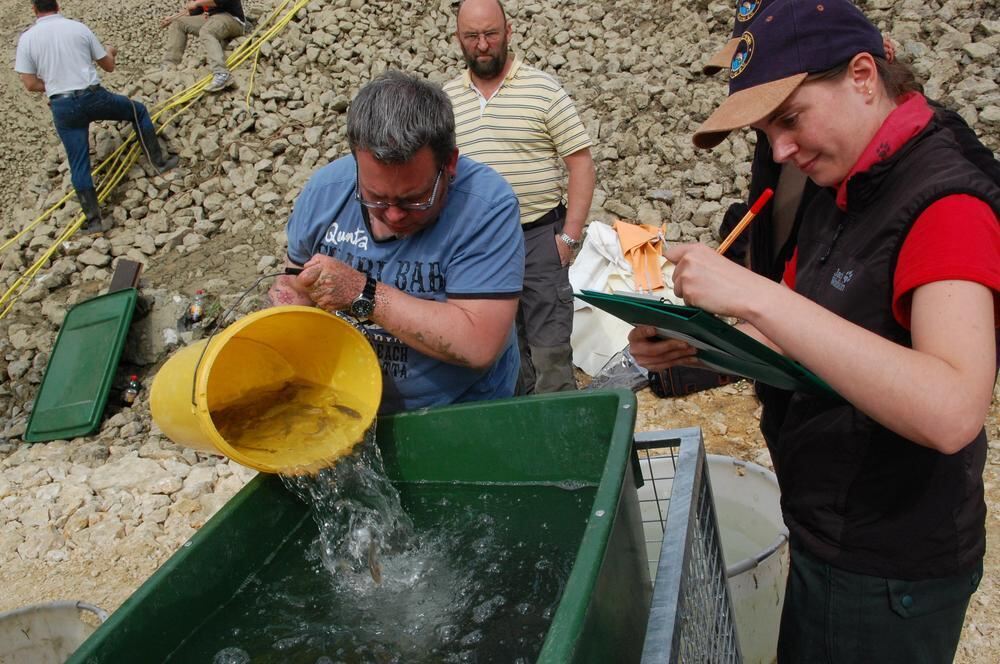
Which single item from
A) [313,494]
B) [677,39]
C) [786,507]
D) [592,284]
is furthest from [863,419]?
[677,39]

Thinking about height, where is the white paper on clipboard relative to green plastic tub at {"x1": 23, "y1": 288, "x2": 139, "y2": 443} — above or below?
above

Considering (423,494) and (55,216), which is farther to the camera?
(55,216)

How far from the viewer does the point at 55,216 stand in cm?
647

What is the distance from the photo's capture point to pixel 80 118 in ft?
20.1

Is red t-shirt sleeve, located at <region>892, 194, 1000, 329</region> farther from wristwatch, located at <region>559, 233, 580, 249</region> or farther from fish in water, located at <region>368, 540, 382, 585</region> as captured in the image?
wristwatch, located at <region>559, 233, 580, 249</region>

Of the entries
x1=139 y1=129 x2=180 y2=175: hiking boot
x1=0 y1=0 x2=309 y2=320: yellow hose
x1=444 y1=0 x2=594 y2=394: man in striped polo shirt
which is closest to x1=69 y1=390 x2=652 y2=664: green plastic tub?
x1=444 y1=0 x2=594 y2=394: man in striped polo shirt

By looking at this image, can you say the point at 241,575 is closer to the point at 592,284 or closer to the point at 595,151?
the point at 592,284

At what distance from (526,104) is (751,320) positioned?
2528 mm

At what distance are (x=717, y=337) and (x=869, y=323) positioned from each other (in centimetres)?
21

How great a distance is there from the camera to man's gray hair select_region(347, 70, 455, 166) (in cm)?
158

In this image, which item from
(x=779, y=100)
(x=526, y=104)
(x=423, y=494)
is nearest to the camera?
(x=779, y=100)

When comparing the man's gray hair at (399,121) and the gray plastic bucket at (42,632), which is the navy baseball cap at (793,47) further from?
the gray plastic bucket at (42,632)

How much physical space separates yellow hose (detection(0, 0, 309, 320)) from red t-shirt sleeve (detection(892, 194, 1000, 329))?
621 cm

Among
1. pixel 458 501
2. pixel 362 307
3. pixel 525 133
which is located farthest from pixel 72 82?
pixel 458 501
